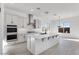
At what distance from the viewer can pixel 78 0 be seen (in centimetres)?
279

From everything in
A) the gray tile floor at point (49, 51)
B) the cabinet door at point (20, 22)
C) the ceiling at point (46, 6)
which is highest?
the ceiling at point (46, 6)

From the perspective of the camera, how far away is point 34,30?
28.5 ft

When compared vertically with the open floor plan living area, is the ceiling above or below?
above

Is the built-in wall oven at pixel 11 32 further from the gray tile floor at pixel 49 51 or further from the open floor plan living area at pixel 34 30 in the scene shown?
the gray tile floor at pixel 49 51

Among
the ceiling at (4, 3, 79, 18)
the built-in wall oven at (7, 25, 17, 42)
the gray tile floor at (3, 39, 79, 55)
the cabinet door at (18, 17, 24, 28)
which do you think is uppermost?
the ceiling at (4, 3, 79, 18)

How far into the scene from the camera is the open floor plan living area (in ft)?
14.3

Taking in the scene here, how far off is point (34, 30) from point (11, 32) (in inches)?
118

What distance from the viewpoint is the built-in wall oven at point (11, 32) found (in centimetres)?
581

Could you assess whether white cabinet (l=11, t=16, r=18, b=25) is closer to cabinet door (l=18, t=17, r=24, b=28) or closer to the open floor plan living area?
the open floor plan living area

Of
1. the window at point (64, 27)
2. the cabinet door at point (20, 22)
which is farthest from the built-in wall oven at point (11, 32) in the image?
the window at point (64, 27)

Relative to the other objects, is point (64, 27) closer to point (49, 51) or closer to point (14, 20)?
point (14, 20)

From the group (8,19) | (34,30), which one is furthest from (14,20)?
(34,30)

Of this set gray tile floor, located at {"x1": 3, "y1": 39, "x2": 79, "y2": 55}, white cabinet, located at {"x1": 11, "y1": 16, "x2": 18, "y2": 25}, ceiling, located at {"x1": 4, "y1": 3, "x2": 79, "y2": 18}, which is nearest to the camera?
gray tile floor, located at {"x1": 3, "y1": 39, "x2": 79, "y2": 55}

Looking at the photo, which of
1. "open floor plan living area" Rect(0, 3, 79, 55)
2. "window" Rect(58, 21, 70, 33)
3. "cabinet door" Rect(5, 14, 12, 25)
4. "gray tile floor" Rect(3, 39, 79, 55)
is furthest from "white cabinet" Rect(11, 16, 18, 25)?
"window" Rect(58, 21, 70, 33)
